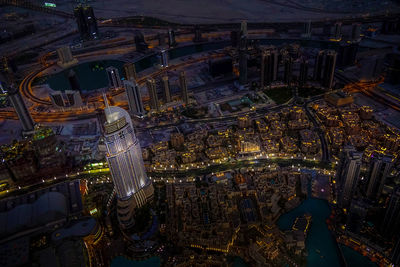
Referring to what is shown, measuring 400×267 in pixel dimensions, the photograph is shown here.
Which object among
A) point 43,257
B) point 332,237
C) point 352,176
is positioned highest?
point 352,176

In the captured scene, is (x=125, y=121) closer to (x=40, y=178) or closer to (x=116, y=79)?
(x=40, y=178)

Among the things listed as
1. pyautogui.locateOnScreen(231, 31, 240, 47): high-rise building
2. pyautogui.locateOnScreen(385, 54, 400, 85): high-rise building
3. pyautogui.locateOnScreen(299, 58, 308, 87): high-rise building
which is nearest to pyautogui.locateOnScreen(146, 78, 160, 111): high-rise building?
pyautogui.locateOnScreen(299, 58, 308, 87): high-rise building

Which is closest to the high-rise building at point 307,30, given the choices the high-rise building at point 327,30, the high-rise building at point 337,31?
the high-rise building at point 327,30

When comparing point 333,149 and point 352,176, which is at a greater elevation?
point 352,176

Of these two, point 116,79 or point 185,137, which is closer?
point 185,137

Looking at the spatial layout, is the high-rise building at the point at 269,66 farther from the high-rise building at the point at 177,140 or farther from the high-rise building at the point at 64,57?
the high-rise building at the point at 64,57

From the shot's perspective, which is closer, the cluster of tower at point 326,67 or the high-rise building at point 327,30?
the cluster of tower at point 326,67

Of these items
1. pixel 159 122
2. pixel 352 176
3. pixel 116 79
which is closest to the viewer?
pixel 352 176

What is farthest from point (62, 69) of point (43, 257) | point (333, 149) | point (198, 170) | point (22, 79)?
point (333, 149)
